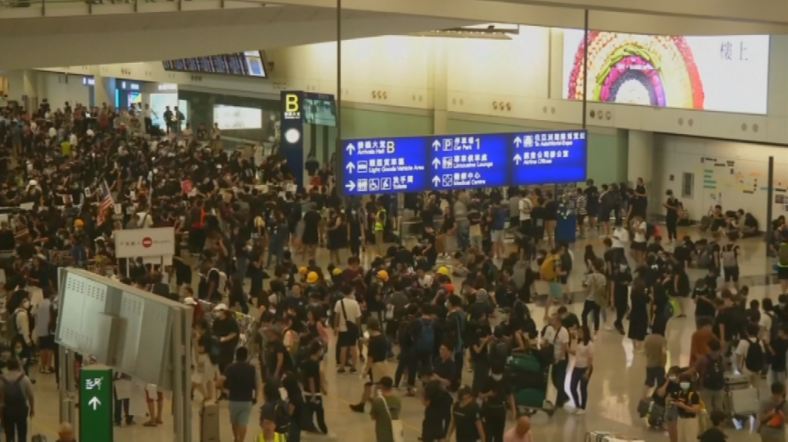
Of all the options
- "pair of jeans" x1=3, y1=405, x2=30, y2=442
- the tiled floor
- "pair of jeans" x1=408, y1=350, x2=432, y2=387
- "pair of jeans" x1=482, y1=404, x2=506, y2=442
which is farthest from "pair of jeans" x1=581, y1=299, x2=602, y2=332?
"pair of jeans" x1=3, y1=405, x2=30, y2=442

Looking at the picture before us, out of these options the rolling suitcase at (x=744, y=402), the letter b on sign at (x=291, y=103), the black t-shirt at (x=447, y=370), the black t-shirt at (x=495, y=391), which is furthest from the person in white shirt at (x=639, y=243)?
the letter b on sign at (x=291, y=103)

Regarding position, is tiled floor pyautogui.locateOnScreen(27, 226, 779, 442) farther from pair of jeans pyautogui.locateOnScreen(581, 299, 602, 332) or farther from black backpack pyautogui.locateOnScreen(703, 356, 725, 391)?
black backpack pyautogui.locateOnScreen(703, 356, 725, 391)

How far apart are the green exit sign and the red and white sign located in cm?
849

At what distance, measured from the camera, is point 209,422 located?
51.0 ft

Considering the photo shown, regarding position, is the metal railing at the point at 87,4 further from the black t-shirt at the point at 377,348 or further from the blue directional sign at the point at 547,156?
the black t-shirt at the point at 377,348

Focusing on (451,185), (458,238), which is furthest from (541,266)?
(458,238)

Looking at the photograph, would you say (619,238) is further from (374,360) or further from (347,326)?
(374,360)

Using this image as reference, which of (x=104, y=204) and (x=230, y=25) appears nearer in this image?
(x=104, y=204)

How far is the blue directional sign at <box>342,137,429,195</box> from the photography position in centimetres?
2208

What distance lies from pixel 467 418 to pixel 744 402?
4197mm

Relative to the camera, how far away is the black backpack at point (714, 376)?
1695 cm

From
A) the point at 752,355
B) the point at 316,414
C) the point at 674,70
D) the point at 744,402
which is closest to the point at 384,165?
the point at 316,414

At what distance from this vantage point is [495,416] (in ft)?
51.2

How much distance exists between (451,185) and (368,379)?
4.90 metres
